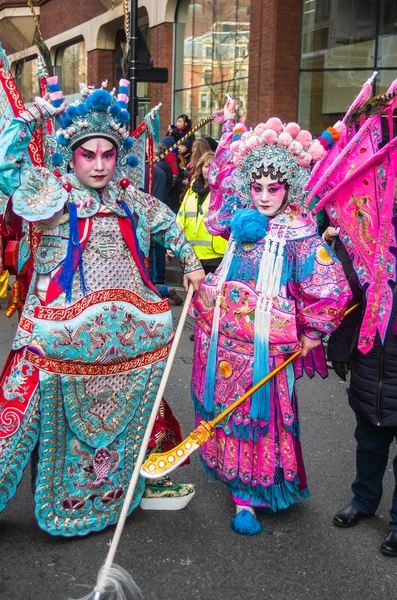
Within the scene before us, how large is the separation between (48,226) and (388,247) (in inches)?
58.3

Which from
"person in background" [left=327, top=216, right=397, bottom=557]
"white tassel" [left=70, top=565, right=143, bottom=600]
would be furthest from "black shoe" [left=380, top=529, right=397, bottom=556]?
"white tassel" [left=70, top=565, right=143, bottom=600]

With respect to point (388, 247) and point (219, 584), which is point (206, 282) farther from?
point (219, 584)

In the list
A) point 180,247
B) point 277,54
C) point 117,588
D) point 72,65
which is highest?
point 72,65

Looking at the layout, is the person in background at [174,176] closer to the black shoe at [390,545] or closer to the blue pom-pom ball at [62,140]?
the blue pom-pom ball at [62,140]

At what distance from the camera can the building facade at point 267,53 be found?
1007 cm

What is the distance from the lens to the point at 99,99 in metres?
2.95

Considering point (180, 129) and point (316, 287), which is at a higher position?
point (180, 129)

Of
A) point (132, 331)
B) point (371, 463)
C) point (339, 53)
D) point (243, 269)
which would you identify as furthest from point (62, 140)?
point (339, 53)

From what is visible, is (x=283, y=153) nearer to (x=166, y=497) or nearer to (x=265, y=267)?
(x=265, y=267)

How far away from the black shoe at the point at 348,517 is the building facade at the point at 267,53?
21.6 feet

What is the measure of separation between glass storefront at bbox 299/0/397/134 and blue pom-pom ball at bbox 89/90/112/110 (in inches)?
302

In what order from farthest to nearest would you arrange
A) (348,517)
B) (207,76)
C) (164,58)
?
1. (164,58)
2. (207,76)
3. (348,517)

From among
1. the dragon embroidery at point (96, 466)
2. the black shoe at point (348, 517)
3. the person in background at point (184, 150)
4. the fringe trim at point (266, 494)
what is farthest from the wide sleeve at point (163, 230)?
the person in background at point (184, 150)

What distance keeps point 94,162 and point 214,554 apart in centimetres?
182
